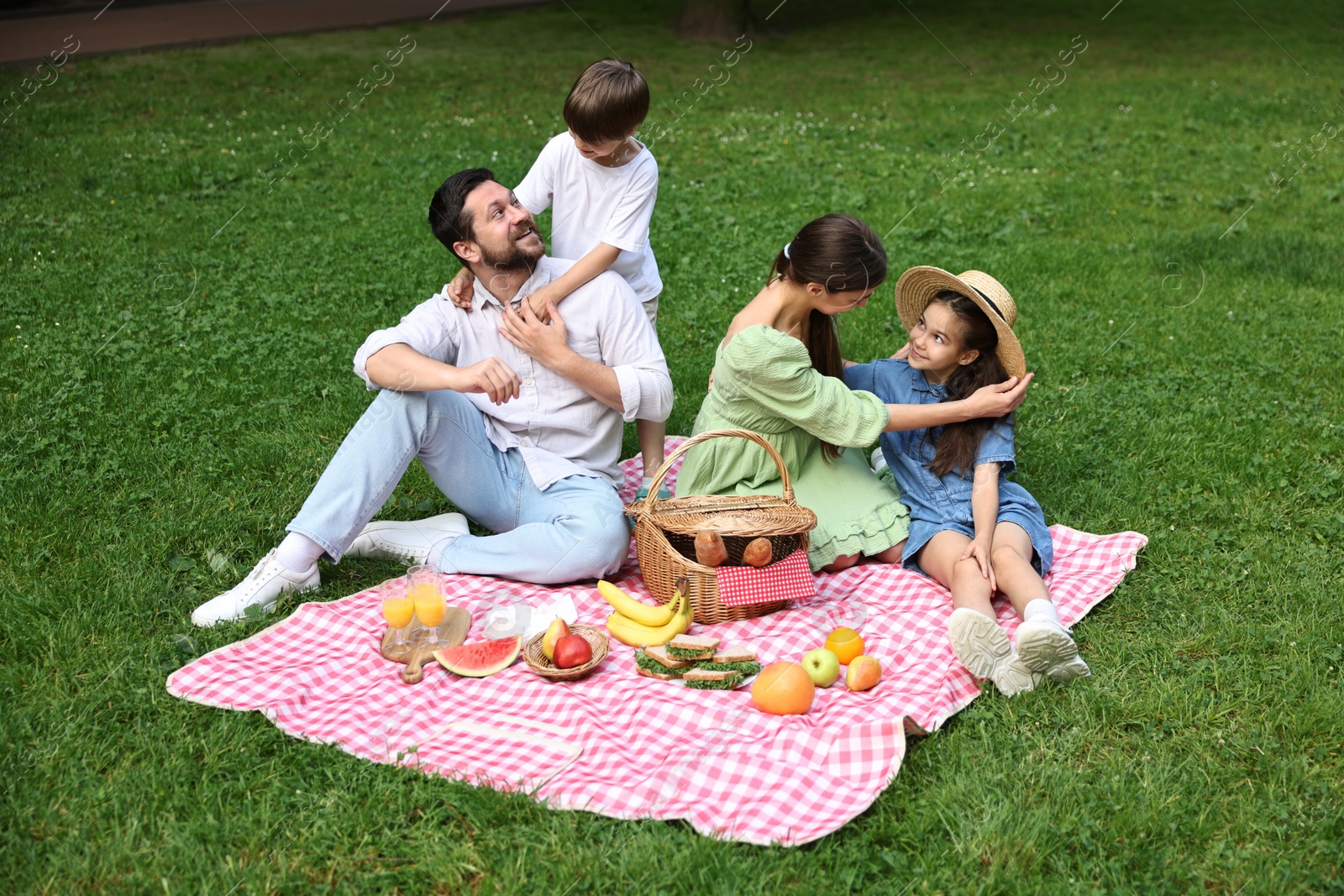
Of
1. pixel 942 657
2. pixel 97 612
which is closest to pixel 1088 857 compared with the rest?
pixel 942 657

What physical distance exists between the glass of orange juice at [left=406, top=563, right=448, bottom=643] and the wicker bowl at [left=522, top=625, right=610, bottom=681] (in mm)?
297

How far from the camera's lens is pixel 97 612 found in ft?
12.6

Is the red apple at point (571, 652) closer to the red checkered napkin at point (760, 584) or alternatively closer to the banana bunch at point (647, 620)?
the banana bunch at point (647, 620)

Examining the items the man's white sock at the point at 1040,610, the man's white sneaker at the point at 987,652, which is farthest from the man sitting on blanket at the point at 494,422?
the man's white sock at the point at 1040,610

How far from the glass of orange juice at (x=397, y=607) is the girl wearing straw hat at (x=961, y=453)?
5.93 feet

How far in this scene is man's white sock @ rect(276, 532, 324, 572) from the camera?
3.95m

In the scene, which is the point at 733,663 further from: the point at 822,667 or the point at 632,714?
the point at 632,714

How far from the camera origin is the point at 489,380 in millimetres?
→ 3865

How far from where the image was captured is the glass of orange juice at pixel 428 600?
371cm

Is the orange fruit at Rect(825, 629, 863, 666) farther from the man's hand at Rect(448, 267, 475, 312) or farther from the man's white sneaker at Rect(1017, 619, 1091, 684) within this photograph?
the man's hand at Rect(448, 267, 475, 312)

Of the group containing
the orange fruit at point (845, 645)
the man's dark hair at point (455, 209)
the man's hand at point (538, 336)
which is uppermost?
the man's dark hair at point (455, 209)

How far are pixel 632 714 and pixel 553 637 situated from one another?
403mm

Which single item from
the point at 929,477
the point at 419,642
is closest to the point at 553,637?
the point at 419,642

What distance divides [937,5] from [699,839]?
20.1m
